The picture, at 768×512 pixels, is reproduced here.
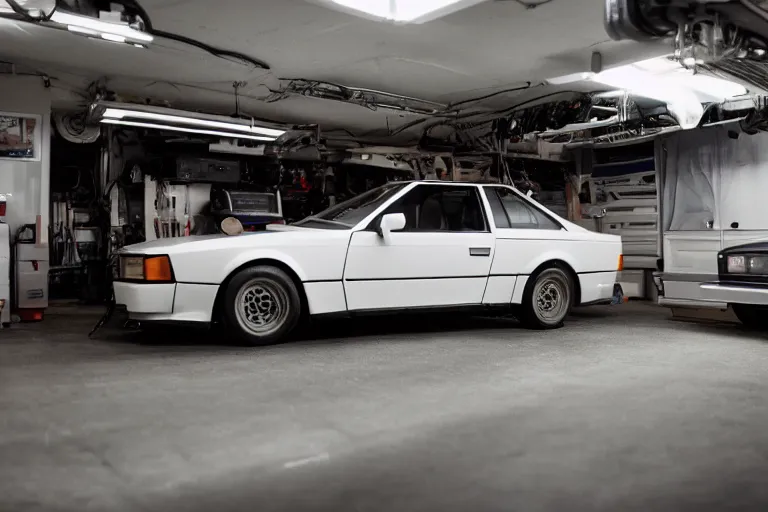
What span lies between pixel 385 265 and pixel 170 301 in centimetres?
186

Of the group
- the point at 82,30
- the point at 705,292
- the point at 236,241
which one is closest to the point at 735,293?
the point at 705,292

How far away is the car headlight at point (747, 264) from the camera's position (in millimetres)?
5914

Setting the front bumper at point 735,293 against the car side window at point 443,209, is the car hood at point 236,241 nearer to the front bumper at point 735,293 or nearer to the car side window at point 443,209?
the car side window at point 443,209

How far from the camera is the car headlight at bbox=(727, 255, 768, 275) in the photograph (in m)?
5.91

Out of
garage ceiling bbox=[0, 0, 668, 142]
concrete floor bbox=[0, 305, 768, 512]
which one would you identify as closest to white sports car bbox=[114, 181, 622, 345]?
concrete floor bbox=[0, 305, 768, 512]

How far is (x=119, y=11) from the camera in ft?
16.3

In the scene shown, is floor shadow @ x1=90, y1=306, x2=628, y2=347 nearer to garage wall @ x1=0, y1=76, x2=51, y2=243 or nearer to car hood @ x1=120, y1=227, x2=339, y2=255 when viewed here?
car hood @ x1=120, y1=227, x2=339, y2=255

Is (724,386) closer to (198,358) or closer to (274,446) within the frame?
(274,446)

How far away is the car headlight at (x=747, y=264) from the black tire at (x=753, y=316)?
1.94 ft

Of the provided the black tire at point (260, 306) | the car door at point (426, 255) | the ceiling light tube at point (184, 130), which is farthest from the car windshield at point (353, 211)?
the ceiling light tube at point (184, 130)

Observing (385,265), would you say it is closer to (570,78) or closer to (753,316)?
(570,78)

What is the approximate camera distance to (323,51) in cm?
660

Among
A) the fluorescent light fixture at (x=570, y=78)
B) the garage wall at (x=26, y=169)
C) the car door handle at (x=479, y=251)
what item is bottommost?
the car door handle at (x=479, y=251)

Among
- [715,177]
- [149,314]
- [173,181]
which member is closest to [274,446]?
[149,314]
